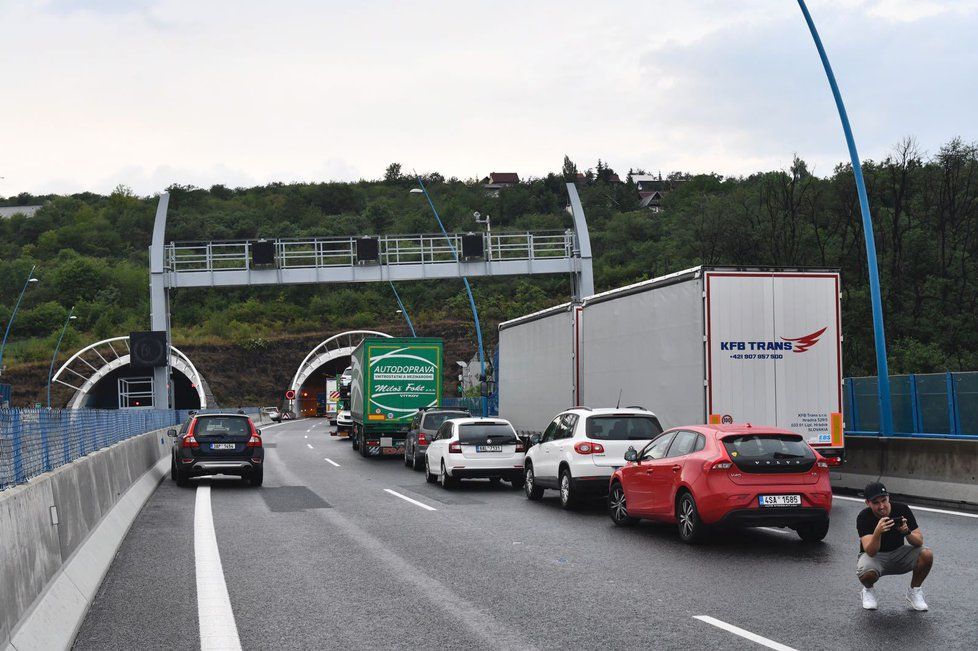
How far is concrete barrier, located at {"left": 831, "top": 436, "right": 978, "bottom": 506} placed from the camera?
1681cm

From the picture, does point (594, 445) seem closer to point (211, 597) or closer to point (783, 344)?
point (783, 344)

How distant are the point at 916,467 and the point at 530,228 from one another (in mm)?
110983

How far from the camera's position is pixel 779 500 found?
1236cm

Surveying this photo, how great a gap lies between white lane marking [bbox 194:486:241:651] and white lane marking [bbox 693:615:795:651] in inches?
133

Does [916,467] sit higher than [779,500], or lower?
lower

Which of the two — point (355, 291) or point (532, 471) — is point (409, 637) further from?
point (355, 291)

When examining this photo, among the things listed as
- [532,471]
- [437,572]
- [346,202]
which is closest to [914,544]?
[437,572]

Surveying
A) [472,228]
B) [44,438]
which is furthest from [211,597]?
[472,228]

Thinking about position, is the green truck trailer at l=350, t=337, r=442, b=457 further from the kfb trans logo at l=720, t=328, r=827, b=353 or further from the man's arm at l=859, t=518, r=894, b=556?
the man's arm at l=859, t=518, r=894, b=556

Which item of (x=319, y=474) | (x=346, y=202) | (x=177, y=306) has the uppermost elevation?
(x=346, y=202)

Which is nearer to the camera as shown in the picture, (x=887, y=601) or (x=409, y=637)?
(x=409, y=637)

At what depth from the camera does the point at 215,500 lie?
1939 centimetres

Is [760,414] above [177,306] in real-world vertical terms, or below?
below

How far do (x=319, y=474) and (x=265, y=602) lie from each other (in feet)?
57.4
